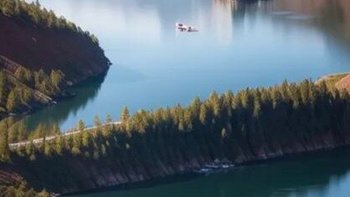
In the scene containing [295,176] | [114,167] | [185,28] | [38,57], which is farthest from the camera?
[185,28]

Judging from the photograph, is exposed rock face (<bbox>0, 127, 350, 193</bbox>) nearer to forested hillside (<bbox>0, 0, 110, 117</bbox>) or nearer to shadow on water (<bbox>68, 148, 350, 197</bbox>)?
shadow on water (<bbox>68, 148, 350, 197</bbox>)

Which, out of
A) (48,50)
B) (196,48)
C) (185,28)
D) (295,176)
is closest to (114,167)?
(295,176)

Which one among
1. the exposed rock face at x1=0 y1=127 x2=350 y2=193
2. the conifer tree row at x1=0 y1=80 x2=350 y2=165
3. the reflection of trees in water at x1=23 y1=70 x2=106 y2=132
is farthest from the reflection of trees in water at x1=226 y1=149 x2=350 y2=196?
the reflection of trees in water at x1=23 y1=70 x2=106 y2=132

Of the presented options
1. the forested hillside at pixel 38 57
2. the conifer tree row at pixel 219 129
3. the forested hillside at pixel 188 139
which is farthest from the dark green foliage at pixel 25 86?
the conifer tree row at pixel 219 129

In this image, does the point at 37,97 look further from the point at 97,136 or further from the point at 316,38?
the point at 316,38

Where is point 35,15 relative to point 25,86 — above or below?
above

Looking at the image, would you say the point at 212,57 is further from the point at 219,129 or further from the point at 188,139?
the point at 188,139
